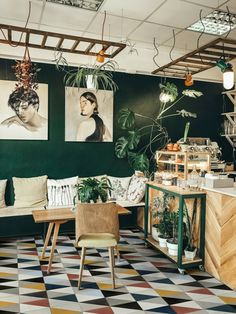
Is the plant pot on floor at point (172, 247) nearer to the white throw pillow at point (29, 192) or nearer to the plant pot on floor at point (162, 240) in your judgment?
the plant pot on floor at point (162, 240)

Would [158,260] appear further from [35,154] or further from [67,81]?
[67,81]

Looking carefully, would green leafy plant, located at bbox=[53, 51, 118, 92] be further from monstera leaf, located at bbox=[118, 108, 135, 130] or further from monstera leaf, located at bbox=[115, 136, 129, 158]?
monstera leaf, located at bbox=[115, 136, 129, 158]

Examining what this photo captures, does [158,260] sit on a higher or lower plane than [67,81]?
lower

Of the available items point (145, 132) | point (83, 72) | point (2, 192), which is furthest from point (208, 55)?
point (2, 192)

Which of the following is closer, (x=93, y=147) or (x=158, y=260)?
(x=158, y=260)

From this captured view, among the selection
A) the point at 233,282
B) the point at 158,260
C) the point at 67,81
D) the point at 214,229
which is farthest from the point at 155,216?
the point at 67,81

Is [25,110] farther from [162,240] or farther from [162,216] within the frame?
[162,240]

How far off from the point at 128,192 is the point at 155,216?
3.31 ft

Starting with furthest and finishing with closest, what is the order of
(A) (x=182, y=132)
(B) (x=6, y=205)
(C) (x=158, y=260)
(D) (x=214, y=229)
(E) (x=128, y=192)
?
1. (A) (x=182, y=132)
2. (E) (x=128, y=192)
3. (B) (x=6, y=205)
4. (C) (x=158, y=260)
5. (D) (x=214, y=229)

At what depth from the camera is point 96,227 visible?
3367 mm

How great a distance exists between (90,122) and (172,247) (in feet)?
8.80

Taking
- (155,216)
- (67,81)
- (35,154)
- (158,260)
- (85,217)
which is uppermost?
(67,81)

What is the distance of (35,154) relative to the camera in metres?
5.27

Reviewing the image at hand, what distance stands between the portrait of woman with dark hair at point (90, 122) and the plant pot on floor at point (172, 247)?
2.39 metres
